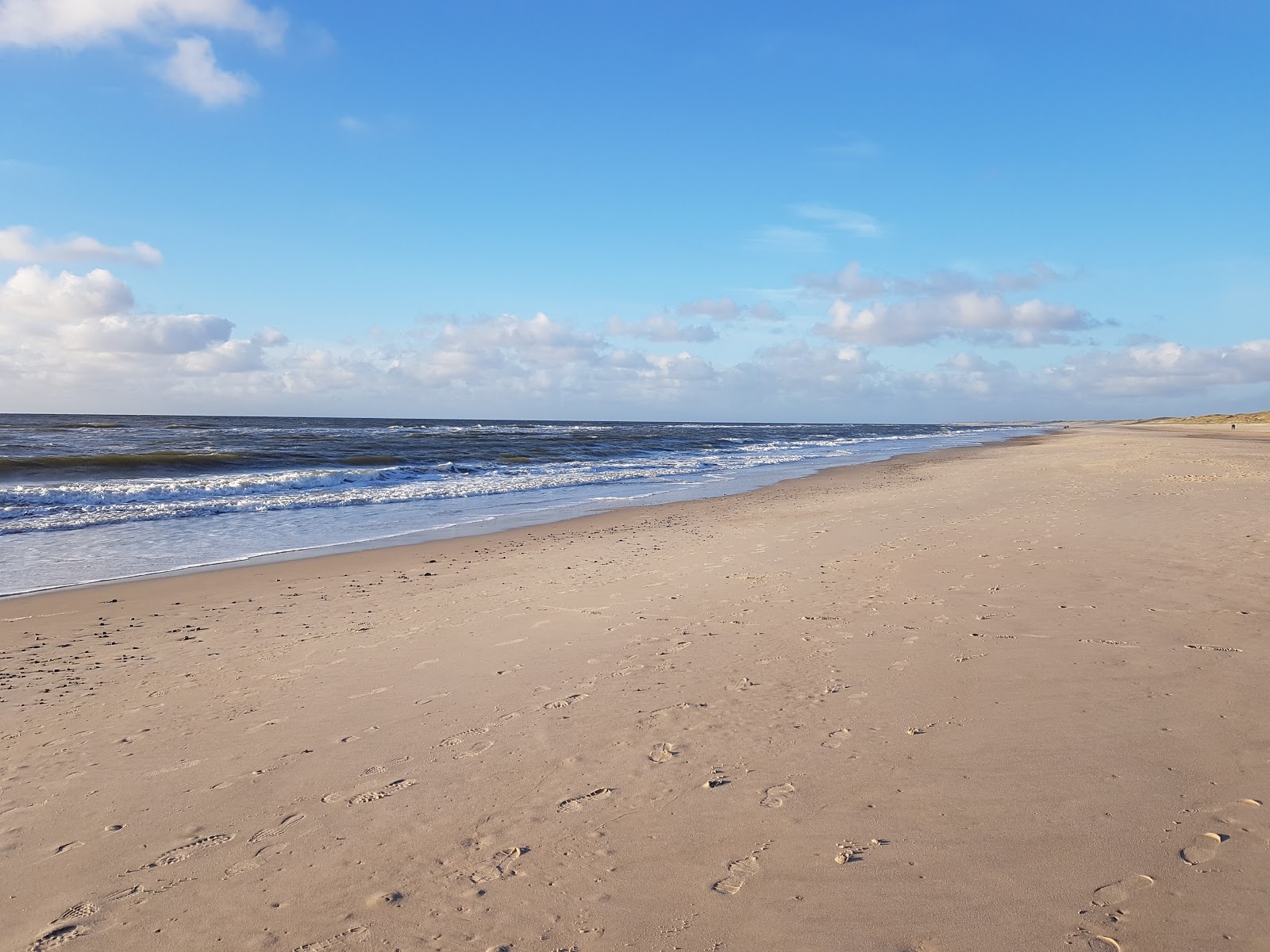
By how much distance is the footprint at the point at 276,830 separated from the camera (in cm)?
344

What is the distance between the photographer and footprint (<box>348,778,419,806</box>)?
12.2 feet

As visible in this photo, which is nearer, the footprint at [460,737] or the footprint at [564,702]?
the footprint at [460,737]

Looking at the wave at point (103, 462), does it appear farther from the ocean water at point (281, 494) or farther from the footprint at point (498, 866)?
the footprint at point (498, 866)

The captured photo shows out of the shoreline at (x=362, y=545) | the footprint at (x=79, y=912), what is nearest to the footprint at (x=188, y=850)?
the footprint at (x=79, y=912)

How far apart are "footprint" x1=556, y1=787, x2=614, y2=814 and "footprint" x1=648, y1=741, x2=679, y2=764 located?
1.28 feet

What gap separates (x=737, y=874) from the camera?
3055 millimetres

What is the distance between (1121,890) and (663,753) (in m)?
2.18

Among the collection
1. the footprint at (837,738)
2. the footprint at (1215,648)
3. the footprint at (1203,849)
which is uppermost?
the footprint at (1215,648)

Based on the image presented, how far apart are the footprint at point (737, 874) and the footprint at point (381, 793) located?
177 cm

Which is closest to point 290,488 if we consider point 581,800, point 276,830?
point 276,830

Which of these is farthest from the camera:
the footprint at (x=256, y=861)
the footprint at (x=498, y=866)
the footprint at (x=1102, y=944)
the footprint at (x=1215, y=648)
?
the footprint at (x=1215, y=648)

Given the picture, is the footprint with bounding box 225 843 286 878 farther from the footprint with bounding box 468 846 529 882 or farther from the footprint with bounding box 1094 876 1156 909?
the footprint with bounding box 1094 876 1156 909

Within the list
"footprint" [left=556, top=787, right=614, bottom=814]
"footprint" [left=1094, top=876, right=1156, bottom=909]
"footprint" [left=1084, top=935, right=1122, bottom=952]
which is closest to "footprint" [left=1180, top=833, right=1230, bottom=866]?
"footprint" [left=1094, top=876, right=1156, bottom=909]

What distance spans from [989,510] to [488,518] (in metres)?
9.95
